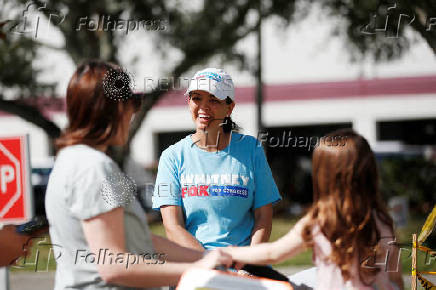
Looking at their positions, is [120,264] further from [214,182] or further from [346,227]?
[214,182]

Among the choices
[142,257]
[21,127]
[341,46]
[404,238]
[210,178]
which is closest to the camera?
[142,257]

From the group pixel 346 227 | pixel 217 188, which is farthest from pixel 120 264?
pixel 217 188

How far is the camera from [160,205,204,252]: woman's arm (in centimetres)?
A: 274

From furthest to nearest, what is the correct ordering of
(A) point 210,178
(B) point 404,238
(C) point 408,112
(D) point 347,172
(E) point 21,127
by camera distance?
1. (E) point 21,127
2. (C) point 408,112
3. (B) point 404,238
4. (A) point 210,178
5. (D) point 347,172

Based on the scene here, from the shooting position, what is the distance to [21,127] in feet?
87.2

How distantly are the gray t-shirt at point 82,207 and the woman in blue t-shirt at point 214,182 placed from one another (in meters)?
0.77

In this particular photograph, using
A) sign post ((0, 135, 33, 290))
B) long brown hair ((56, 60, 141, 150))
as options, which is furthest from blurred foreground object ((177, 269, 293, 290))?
sign post ((0, 135, 33, 290))

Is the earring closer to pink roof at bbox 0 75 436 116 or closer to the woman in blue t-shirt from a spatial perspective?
the woman in blue t-shirt

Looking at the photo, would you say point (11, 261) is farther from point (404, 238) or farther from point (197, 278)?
point (404, 238)

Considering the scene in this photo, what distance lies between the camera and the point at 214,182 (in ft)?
9.39

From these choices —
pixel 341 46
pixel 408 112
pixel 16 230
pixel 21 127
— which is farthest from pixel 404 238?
pixel 21 127

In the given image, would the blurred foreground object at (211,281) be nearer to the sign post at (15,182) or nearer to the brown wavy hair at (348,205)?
the brown wavy hair at (348,205)

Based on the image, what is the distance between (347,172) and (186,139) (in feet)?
3.47

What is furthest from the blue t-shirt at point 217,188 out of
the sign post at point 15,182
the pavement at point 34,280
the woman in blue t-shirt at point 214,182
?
the pavement at point 34,280
